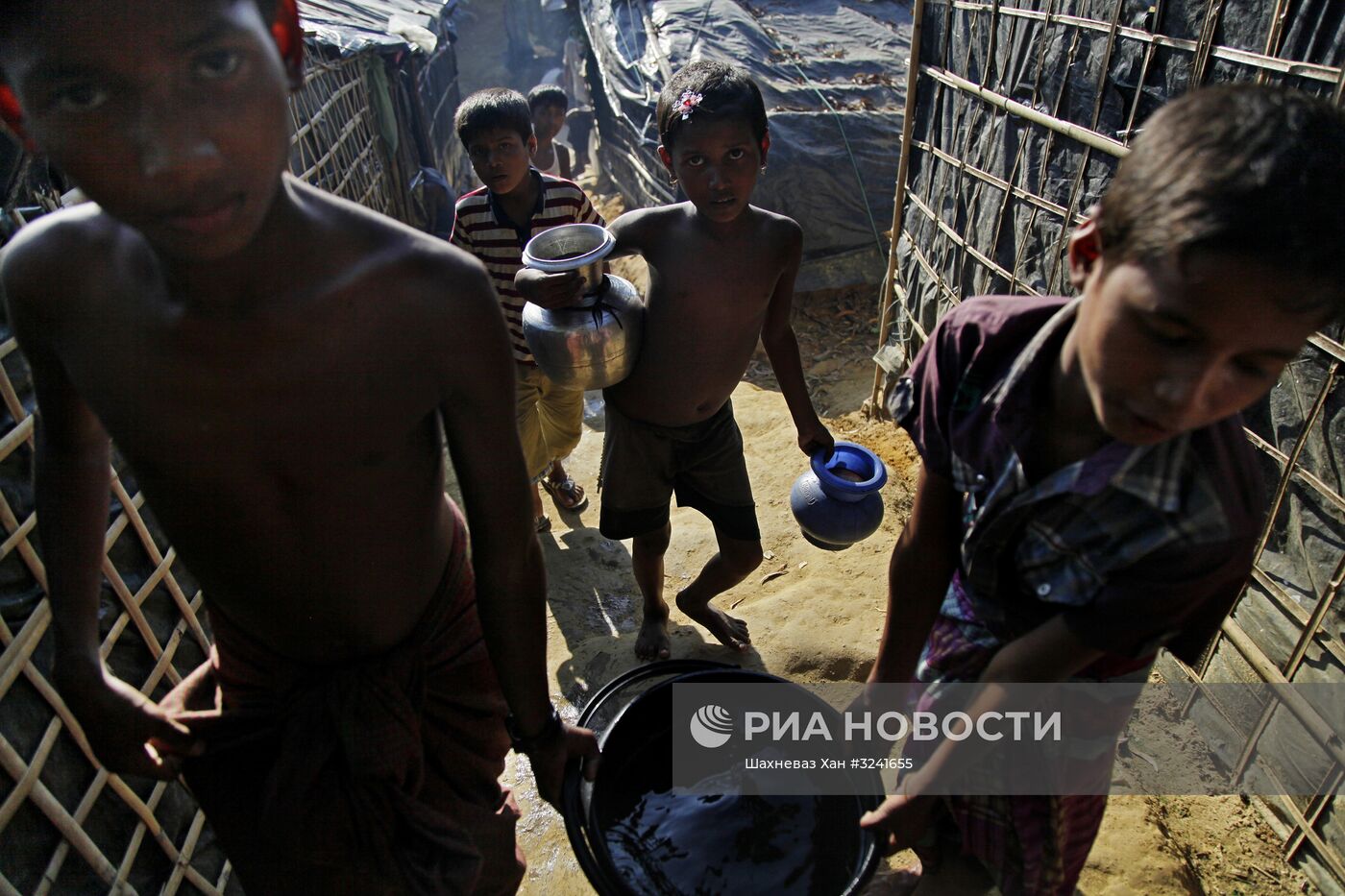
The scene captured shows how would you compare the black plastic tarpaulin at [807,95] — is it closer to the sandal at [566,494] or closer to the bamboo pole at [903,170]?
the bamboo pole at [903,170]

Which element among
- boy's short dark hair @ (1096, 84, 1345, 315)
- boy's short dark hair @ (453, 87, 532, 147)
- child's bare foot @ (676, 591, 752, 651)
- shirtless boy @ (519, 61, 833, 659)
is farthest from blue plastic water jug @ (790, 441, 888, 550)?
boy's short dark hair @ (453, 87, 532, 147)

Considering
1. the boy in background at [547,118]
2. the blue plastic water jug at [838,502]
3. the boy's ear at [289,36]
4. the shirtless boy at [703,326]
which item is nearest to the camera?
the boy's ear at [289,36]

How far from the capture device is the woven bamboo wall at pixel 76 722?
4.64 ft

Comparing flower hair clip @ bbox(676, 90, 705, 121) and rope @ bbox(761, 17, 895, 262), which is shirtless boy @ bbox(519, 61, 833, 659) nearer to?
flower hair clip @ bbox(676, 90, 705, 121)

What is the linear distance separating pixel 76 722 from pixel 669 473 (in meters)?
1.62

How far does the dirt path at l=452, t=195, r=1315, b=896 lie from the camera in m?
2.14

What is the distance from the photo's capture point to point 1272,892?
83.7 inches

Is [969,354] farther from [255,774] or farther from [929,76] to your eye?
[929,76]

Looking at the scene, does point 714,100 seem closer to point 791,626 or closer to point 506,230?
point 506,230

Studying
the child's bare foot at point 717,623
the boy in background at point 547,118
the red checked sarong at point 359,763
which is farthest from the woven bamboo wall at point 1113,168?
the boy in background at point 547,118

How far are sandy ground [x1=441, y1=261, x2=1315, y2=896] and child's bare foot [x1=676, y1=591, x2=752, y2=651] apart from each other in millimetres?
52

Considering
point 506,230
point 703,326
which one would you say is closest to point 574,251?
point 703,326

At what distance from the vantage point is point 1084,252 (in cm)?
108

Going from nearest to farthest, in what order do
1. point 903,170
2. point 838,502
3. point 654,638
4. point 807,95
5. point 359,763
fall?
point 359,763 < point 838,502 < point 654,638 < point 903,170 < point 807,95
